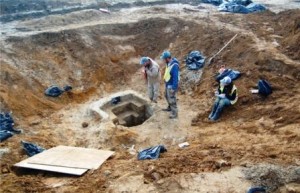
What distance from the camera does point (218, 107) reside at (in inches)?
379

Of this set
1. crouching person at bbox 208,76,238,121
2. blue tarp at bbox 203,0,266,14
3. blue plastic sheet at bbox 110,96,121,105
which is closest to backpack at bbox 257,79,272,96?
crouching person at bbox 208,76,238,121

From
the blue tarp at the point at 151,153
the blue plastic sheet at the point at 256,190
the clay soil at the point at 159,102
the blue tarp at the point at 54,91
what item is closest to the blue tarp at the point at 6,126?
the clay soil at the point at 159,102

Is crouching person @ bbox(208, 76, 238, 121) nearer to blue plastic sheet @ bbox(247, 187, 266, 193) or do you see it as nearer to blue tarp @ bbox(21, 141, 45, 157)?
blue plastic sheet @ bbox(247, 187, 266, 193)

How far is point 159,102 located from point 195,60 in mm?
2211

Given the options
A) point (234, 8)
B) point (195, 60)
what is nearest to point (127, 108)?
point (195, 60)

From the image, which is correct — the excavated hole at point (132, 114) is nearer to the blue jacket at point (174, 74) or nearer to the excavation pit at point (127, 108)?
the excavation pit at point (127, 108)

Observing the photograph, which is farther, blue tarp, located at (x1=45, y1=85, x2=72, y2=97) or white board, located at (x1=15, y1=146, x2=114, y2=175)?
blue tarp, located at (x1=45, y1=85, x2=72, y2=97)

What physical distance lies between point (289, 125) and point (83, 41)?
7702mm

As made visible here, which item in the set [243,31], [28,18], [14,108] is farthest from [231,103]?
[28,18]

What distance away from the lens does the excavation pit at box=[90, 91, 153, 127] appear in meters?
11.0

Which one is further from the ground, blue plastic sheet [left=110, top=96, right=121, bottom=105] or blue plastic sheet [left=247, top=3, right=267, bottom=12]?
blue plastic sheet [left=247, top=3, right=267, bottom=12]

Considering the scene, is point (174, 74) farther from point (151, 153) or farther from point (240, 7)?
point (240, 7)

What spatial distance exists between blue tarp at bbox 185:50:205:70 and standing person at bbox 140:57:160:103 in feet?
7.13

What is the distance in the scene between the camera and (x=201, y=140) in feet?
28.2
